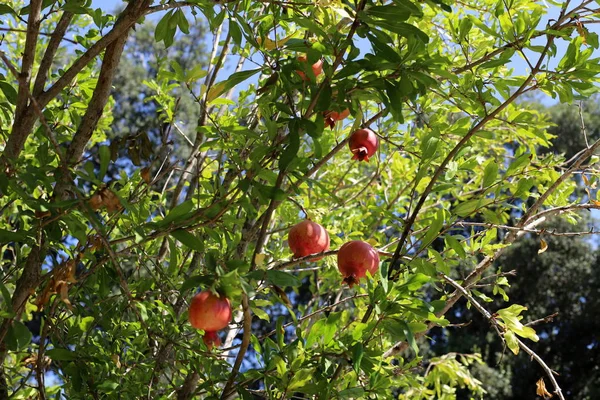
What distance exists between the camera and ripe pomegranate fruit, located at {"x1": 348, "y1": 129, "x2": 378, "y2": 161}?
4.97 feet

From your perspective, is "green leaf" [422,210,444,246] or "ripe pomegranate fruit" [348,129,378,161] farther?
"ripe pomegranate fruit" [348,129,378,161]

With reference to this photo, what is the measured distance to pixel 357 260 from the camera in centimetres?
135

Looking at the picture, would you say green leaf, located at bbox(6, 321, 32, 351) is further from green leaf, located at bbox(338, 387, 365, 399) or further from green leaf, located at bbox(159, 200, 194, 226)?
green leaf, located at bbox(338, 387, 365, 399)

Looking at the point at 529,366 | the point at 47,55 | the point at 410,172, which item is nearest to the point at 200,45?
the point at 529,366

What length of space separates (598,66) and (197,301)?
2.91 feet

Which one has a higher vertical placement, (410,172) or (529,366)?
(529,366)

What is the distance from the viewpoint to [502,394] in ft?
39.2

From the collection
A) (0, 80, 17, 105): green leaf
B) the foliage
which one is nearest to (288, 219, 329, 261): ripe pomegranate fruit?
the foliage

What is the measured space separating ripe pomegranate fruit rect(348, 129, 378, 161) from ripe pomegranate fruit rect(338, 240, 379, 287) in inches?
9.3

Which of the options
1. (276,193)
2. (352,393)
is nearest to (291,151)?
(276,193)

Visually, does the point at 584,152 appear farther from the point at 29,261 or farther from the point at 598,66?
the point at 29,261

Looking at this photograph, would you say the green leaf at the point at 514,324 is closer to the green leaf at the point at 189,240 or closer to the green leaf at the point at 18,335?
the green leaf at the point at 189,240

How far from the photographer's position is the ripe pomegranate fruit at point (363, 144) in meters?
1.51

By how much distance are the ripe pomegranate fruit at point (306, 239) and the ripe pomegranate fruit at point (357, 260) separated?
0.14m
